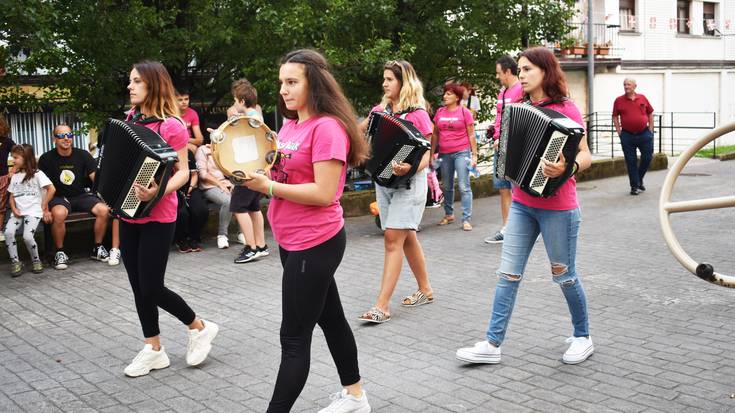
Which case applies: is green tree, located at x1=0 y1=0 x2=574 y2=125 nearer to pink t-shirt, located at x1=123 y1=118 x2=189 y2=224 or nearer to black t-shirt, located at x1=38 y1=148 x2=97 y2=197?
black t-shirt, located at x1=38 y1=148 x2=97 y2=197

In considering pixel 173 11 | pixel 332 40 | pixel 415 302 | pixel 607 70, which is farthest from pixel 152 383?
pixel 607 70

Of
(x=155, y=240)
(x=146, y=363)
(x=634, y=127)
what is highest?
(x=155, y=240)

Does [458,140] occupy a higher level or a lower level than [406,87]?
lower

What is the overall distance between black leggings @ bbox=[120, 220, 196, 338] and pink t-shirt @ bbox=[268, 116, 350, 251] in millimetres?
1385

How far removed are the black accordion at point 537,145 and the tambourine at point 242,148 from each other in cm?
174

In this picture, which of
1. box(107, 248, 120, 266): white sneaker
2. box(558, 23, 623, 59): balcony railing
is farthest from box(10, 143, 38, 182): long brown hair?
box(558, 23, 623, 59): balcony railing

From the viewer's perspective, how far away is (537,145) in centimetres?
523

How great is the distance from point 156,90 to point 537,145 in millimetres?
2416

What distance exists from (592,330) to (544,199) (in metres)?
1.45

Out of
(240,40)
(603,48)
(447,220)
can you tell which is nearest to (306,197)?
(447,220)

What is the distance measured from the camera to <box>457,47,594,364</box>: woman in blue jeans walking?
549cm

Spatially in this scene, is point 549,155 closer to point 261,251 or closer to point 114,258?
point 261,251

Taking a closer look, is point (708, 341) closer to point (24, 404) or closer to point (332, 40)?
point (24, 404)

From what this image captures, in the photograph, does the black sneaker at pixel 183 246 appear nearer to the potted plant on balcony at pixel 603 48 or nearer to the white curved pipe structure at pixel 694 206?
the white curved pipe structure at pixel 694 206
